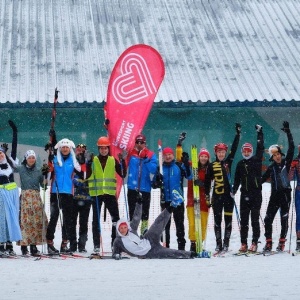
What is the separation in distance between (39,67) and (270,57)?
5.25 m

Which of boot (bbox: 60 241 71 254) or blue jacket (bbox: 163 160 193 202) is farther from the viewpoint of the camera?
blue jacket (bbox: 163 160 193 202)

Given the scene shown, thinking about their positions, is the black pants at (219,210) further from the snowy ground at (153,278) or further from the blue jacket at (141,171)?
the blue jacket at (141,171)

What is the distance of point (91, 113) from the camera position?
16.4 m

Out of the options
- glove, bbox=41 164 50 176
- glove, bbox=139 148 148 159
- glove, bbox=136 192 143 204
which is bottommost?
glove, bbox=136 192 143 204

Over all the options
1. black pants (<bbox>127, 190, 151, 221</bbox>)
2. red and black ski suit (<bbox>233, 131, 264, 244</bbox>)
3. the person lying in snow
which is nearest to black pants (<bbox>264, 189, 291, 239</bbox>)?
red and black ski suit (<bbox>233, 131, 264, 244</bbox>)

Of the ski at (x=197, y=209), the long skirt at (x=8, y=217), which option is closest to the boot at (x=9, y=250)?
the long skirt at (x=8, y=217)

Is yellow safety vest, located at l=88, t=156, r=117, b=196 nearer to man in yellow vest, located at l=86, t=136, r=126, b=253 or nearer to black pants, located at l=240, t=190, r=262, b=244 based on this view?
man in yellow vest, located at l=86, t=136, r=126, b=253

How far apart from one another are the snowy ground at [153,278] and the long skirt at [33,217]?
670mm

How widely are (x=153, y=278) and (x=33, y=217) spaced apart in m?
2.71

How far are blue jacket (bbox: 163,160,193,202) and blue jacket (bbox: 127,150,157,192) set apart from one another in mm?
181

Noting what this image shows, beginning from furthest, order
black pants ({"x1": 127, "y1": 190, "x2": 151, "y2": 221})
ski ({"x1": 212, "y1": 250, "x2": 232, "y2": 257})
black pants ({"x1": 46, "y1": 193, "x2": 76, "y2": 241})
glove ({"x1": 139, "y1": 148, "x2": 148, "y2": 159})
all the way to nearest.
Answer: glove ({"x1": 139, "y1": 148, "x2": 148, "y2": 159})
black pants ({"x1": 127, "y1": 190, "x2": 151, "y2": 221})
black pants ({"x1": 46, "y1": 193, "x2": 76, "y2": 241})
ski ({"x1": 212, "y1": 250, "x2": 232, "y2": 257})

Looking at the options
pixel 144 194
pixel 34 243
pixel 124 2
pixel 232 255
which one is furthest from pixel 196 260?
pixel 124 2

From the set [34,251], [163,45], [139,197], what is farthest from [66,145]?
[163,45]

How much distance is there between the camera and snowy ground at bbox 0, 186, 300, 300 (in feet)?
21.4
